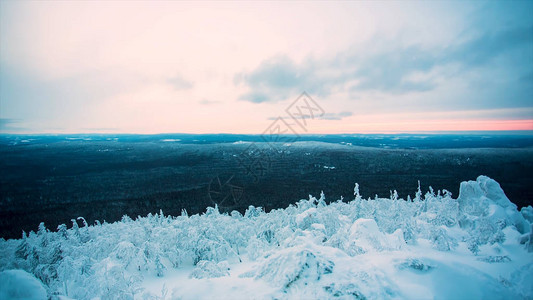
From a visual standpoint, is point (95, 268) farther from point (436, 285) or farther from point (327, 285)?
point (436, 285)

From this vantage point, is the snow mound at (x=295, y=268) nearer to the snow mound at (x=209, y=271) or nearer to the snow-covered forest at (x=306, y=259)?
the snow-covered forest at (x=306, y=259)

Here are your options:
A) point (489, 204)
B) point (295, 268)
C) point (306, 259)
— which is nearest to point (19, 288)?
point (295, 268)

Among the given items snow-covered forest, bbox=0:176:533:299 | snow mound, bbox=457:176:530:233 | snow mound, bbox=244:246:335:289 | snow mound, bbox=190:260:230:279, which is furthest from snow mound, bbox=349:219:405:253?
snow mound, bbox=457:176:530:233

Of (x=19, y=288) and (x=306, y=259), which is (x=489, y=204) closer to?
(x=306, y=259)

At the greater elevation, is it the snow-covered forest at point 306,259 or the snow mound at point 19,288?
the snow mound at point 19,288

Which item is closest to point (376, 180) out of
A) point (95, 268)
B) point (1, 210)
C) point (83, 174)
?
point (95, 268)

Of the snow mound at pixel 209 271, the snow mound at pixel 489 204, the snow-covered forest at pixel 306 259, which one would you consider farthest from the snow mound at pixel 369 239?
the snow mound at pixel 489 204
